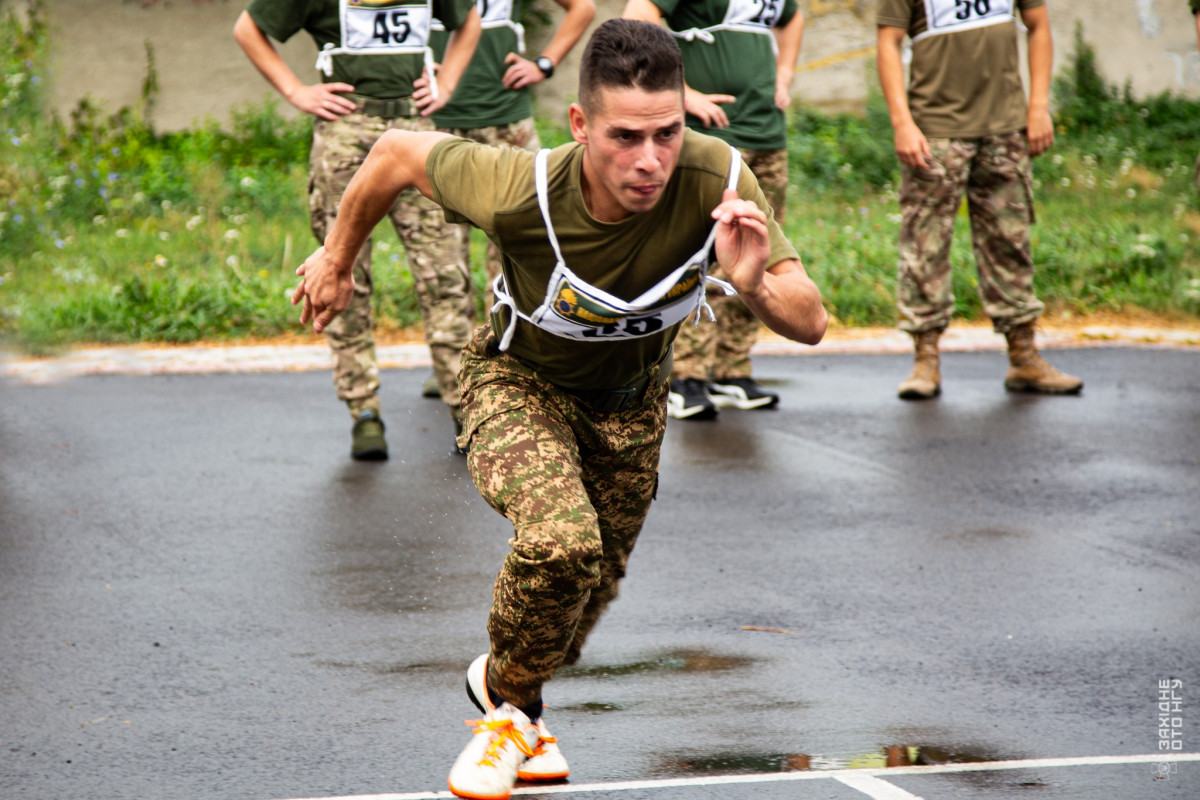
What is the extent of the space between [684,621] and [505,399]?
139 cm

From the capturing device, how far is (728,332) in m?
7.87

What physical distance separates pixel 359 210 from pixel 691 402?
13.2 ft

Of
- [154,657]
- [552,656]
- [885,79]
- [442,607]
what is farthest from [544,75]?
[552,656]

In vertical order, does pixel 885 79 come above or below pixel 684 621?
above

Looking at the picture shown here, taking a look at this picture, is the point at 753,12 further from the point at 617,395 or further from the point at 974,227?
the point at 617,395

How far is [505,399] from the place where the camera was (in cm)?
354

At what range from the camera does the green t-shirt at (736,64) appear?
7.27m

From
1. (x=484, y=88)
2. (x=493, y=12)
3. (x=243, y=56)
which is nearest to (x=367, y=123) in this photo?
(x=484, y=88)

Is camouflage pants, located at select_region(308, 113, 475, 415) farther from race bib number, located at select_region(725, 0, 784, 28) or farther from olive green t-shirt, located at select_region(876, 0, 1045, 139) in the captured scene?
olive green t-shirt, located at select_region(876, 0, 1045, 139)

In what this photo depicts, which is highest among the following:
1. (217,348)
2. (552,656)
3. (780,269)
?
(780,269)

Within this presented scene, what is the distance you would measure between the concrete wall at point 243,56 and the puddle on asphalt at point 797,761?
41.2ft

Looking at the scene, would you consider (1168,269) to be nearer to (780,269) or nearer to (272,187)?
(272,187)

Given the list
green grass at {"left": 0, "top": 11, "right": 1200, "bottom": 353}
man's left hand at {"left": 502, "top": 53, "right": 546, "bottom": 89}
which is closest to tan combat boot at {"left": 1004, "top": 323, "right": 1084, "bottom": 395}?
green grass at {"left": 0, "top": 11, "right": 1200, "bottom": 353}

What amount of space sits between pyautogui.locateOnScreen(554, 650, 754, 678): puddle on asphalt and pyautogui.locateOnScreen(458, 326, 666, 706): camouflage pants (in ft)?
0.88
